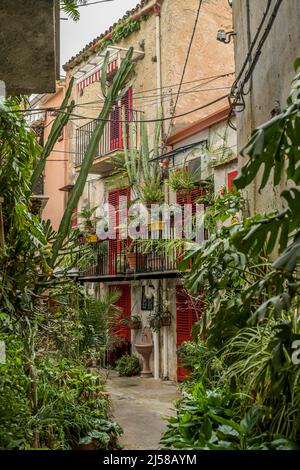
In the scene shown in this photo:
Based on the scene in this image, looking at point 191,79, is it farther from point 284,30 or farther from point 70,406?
point 70,406

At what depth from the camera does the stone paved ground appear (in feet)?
22.9

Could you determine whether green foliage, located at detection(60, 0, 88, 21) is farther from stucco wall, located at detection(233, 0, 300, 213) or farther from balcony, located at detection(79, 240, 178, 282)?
balcony, located at detection(79, 240, 178, 282)

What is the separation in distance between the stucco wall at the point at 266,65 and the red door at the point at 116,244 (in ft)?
24.4

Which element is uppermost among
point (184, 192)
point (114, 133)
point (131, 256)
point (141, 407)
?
point (114, 133)

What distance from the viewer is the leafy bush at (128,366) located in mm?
13086

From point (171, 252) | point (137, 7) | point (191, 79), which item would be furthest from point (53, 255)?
point (137, 7)

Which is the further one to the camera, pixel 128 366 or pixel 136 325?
pixel 136 325

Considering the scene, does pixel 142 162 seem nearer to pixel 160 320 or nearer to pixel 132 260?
pixel 132 260

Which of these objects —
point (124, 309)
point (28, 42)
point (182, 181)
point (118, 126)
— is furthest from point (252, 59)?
point (124, 309)

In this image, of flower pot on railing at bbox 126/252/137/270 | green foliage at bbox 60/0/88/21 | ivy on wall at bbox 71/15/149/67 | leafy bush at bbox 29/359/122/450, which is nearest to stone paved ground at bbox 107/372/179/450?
leafy bush at bbox 29/359/122/450

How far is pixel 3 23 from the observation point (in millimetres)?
4176

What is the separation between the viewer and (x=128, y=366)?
13.1 metres

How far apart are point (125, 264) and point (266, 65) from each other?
8.67 m

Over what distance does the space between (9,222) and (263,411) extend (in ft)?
8.38
